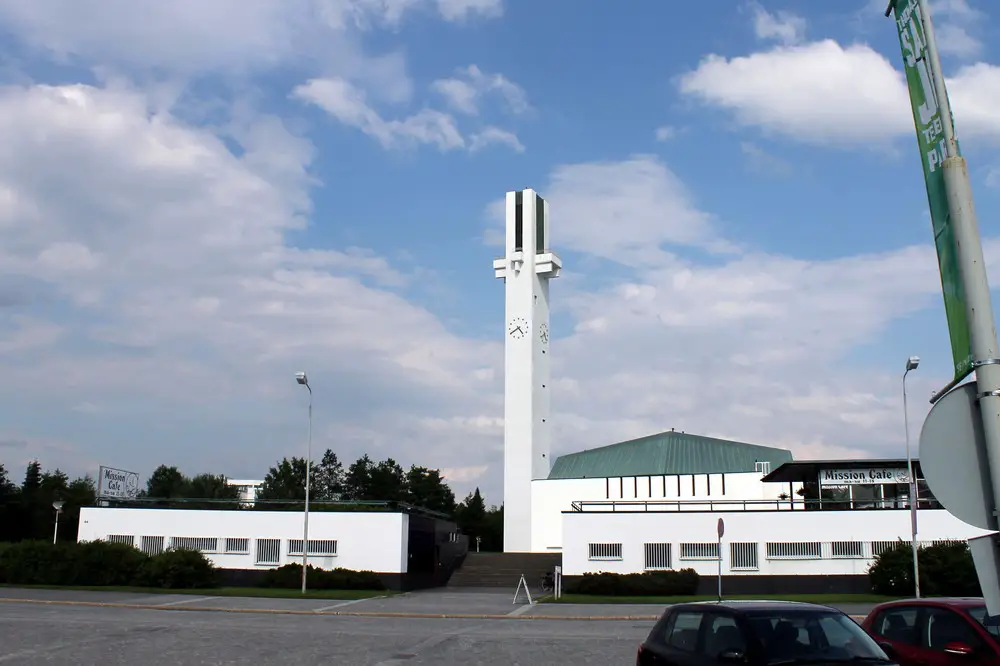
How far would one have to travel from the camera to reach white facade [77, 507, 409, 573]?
41.1 m

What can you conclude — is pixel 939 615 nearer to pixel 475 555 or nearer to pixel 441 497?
pixel 475 555

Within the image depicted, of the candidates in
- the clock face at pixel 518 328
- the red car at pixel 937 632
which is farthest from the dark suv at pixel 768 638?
the clock face at pixel 518 328

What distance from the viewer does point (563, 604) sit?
33.1 meters

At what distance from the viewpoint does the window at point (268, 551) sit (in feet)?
136

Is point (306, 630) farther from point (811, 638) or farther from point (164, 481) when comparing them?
point (164, 481)

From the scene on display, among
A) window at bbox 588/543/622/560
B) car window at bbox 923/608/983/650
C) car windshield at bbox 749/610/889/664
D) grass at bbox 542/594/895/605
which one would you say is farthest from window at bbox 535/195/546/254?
car windshield at bbox 749/610/889/664

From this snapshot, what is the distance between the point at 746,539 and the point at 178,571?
24137 mm

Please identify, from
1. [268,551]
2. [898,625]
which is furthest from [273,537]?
[898,625]

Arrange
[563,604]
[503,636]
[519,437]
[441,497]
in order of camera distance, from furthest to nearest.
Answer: [441,497] < [519,437] < [563,604] < [503,636]

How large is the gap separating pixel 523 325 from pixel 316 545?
25.8 meters

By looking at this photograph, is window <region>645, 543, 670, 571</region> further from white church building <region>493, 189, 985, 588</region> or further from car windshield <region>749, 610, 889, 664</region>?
car windshield <region>749, 610, 889, 664</region>

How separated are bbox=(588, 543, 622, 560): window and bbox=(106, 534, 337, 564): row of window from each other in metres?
11.7

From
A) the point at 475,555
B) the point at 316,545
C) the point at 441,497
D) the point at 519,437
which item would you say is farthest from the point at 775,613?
the point at 441,497

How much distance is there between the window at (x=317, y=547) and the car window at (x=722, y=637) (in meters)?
34.4
